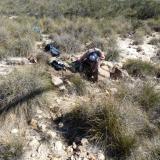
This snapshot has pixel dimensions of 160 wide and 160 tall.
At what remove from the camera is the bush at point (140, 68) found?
822 centimetres

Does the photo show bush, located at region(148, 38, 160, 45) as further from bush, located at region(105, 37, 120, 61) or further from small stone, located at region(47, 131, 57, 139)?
small stone, located at region(47, 131, 57, 139)

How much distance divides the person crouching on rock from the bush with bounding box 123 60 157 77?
1.25 metres

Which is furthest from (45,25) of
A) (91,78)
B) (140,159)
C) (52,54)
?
Answer: (140,159)

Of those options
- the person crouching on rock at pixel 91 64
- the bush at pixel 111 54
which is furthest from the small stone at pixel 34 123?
the bush at pixel 111 54

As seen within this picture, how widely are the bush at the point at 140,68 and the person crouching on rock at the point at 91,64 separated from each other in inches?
49.1

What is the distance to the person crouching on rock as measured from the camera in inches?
284

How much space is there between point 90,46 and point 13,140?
6544mm

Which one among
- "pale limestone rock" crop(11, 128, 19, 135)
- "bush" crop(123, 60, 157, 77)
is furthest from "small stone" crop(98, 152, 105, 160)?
"bush" crop(123, 60, 157, 77)

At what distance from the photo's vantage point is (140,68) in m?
8.31

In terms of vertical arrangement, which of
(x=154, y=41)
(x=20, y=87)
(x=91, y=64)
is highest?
(x=20, y=87)

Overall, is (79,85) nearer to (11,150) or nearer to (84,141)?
(84,141)

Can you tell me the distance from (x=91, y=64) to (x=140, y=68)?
5.50 ft

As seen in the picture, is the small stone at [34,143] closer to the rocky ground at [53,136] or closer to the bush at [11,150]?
the rocky ground at [53,136]

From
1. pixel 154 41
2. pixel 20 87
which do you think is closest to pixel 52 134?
pixel 20 87
